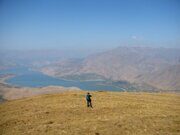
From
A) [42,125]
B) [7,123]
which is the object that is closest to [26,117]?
[7,123]

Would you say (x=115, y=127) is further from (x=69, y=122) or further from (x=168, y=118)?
(x=168, y=118)

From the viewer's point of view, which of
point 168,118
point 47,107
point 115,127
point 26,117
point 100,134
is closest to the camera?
point 100,134

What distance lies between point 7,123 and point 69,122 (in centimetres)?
884

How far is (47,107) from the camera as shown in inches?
1496

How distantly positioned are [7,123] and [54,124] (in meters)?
7.07

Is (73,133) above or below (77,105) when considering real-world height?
below

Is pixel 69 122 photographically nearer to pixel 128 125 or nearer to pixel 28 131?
pixel 28 131

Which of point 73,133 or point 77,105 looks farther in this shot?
point 77,105

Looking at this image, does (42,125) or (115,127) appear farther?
(42,125)

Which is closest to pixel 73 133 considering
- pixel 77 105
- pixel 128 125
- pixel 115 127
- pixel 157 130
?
pixel 115 127

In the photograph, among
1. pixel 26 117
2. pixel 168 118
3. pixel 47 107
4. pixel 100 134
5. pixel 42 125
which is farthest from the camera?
pixel 47 107

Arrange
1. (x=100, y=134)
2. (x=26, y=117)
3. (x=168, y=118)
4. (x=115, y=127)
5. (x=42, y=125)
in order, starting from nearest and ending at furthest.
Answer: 1. (x=100, y=134)
2. (x=115, y=127)
3. (x=42, y=125)
4. (x=168, y=118)
5. (x=26, y=117)

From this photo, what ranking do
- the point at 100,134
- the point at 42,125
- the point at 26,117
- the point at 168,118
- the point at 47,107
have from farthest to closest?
1. the point at 47,107
2. the point at 26,117
3. the point at 168,118
4. the point at 42,125
5. the point at 100,134

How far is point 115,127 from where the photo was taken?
87.4 ft
